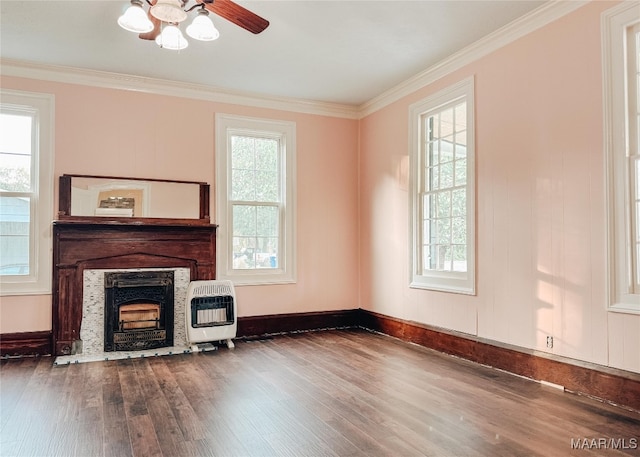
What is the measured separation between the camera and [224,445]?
8.10 ft

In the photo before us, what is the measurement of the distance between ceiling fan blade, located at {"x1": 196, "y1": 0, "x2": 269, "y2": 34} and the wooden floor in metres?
2.50

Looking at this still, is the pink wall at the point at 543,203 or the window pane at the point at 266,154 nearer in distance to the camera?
the pink wall at the point at 543,203

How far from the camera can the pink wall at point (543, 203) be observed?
3232 millimetres

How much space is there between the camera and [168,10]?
2.62 m

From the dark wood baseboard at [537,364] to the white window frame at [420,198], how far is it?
18.6 inches

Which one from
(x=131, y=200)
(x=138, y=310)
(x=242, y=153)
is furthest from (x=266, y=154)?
(x=138, y=310)

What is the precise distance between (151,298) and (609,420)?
163 inches

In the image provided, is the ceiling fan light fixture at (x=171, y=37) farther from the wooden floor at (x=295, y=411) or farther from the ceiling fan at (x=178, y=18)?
the wooden floor at (x=295, y=411)

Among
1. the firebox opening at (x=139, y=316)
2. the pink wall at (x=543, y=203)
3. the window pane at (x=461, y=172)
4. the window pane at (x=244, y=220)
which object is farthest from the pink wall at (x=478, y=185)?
the firebox opening at (x=139, y=316)

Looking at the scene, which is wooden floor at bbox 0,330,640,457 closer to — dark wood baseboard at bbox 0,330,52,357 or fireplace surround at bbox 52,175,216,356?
dark wood baseboard at bbox 0,330,52,357

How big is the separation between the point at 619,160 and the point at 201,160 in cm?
409

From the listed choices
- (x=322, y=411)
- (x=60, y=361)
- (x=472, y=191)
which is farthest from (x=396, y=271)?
(x=60, y=361)

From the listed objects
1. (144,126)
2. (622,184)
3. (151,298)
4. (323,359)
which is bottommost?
(323,359)

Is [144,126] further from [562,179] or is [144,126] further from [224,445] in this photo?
[562,179]
